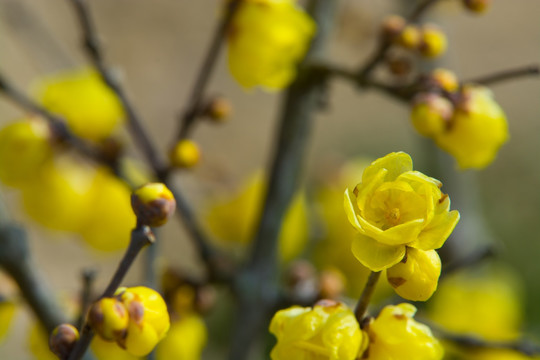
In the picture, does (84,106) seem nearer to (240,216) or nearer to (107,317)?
(240,216)

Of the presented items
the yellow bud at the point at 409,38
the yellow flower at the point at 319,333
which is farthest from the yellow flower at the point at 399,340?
the yellow bud at the point at 409,38

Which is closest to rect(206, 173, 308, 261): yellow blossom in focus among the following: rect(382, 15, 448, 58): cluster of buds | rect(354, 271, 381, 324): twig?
rect(382, 15, 448, 58): cluster of buds

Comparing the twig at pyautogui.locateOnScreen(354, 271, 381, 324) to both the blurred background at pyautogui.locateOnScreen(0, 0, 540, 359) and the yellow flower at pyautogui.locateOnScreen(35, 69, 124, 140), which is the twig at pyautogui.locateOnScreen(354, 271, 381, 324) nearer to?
the yellow flower at pyautogui.locateOnScreen(35, 69, 124, 140)

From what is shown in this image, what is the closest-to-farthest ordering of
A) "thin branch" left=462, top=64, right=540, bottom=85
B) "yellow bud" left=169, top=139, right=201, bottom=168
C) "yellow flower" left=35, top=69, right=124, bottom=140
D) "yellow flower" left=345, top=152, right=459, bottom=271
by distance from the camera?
1. "yellow flower" left=345, top=152, right=459, bottom=271
2. "thin branch" left=462, top=64, right=540, bottom=85
3. "yellow bud" left=169, top=139, right=201, bottom=168
4. "yellow flower" left=35, top=69, right=124, bottom=140

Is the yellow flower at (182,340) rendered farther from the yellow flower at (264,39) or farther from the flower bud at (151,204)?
the flower bud at (151,204)

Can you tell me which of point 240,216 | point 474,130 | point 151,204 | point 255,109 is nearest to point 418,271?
point 151,204

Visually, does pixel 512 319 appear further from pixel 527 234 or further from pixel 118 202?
pixel 527 234
